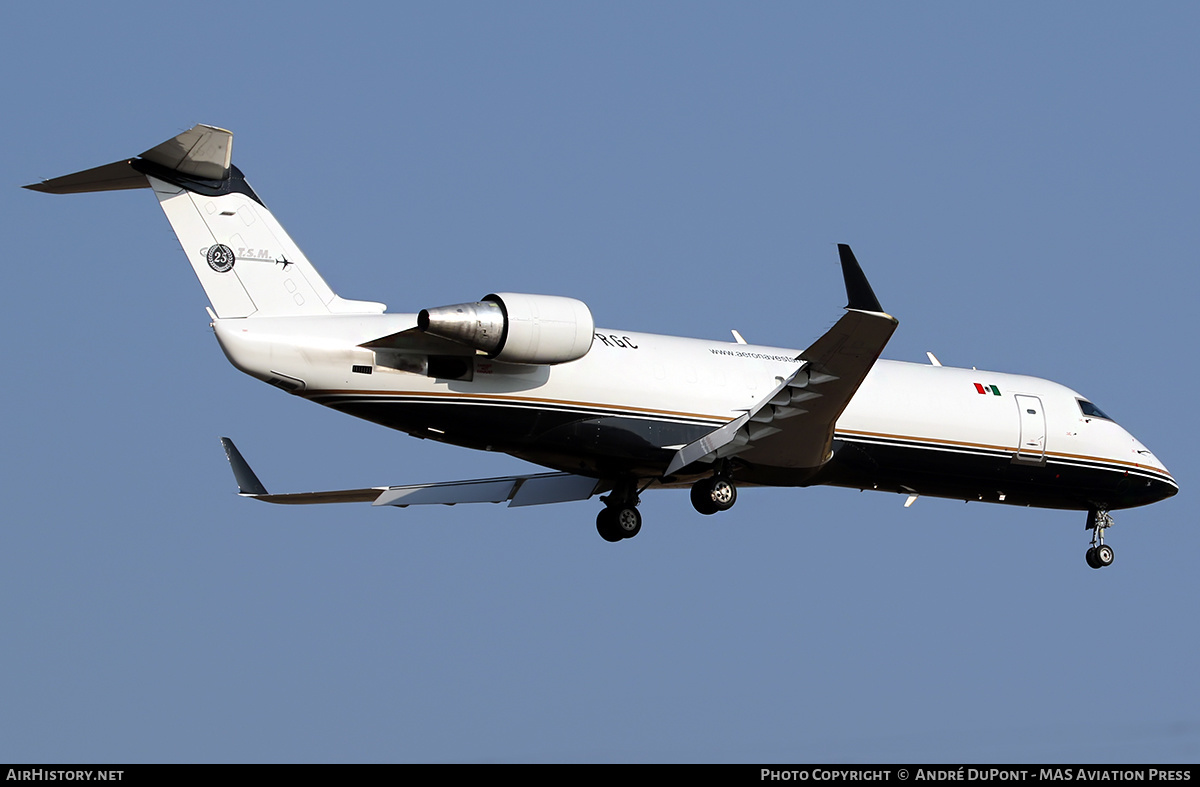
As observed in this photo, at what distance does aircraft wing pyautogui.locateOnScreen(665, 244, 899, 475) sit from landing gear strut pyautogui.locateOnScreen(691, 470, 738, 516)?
40cm

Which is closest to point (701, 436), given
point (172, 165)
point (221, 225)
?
point (221, 225)

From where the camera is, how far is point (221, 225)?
63.2ft

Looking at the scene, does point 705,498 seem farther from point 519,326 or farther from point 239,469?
point 239,469

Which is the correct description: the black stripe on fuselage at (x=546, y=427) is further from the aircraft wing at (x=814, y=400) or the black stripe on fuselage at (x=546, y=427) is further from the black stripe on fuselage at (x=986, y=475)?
the black stripe on fuselage at (x=986, y=475)

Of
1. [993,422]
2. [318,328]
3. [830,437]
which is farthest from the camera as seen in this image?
[993,422]

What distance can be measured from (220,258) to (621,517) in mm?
7124

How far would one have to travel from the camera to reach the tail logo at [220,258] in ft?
62.6

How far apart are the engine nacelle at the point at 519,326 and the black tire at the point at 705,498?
2841mm

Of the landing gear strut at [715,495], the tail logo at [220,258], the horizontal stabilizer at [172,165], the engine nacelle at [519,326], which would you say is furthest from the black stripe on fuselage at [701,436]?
the horizontal stabilizer at [172,165]

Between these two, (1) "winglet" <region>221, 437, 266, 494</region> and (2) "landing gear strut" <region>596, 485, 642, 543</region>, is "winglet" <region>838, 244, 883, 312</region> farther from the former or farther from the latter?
(1) "winglet" <region>221, 437, 266, 494</region>
